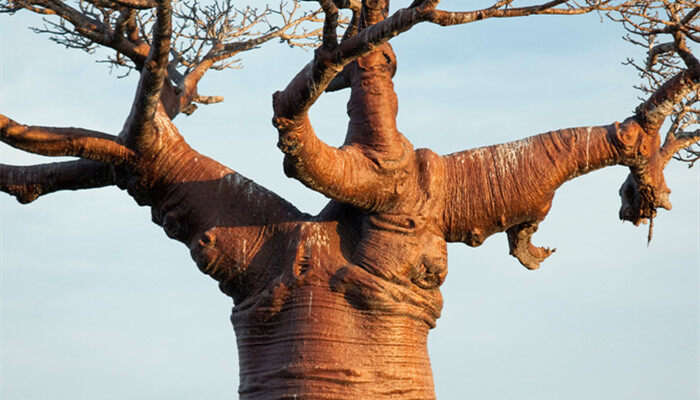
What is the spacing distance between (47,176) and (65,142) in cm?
63

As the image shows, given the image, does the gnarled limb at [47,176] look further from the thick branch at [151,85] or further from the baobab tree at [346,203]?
the thick branch at [151,85]

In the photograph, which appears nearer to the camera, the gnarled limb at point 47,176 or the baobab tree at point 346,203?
the baobab tree at point 346,203

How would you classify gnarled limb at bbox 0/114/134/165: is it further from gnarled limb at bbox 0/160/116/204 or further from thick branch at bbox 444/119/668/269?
thick branch at bbox 444/119/668/269

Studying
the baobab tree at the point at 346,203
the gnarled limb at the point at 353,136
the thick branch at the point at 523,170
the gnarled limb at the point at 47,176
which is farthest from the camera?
the gnarled limb at the point at 47,176

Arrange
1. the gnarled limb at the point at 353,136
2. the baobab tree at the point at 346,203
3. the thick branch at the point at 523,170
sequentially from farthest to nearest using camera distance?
1. the thick branch at the point at 523,170
2. the baobab tree at the point at 346,203
3. the gnarled limb at the point at 353,136

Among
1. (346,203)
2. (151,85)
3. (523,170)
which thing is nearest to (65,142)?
(151,85)

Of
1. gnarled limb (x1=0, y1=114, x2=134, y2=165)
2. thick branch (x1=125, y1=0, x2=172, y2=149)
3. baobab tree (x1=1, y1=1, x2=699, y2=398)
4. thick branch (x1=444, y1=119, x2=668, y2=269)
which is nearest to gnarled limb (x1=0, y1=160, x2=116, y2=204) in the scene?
baobab tree (x1=1, y1=1, x2=699, y2=398)

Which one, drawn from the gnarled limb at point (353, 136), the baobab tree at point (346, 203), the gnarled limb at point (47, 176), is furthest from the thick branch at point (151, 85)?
the gnarled limb at point (353, 136)

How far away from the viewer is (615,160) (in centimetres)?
481

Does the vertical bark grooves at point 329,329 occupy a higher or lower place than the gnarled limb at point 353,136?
lower

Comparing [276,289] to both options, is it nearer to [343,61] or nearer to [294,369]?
[294,369]

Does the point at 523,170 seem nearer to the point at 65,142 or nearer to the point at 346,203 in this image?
the point at 346,203

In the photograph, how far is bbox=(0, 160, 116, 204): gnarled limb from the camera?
187 inches

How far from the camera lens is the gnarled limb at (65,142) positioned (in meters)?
4.12
